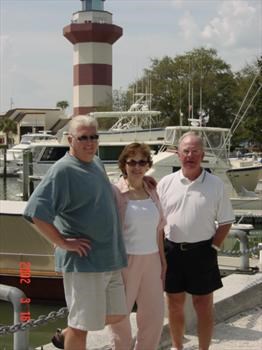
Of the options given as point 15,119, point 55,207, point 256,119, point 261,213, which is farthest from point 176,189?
point 15,119

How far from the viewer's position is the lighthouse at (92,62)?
195 ft

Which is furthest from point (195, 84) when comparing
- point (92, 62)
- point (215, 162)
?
point (215, 162)

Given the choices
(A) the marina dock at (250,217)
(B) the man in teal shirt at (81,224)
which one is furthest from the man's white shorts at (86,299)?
(A) the marina dock at (250,217)

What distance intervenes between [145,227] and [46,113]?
265ft

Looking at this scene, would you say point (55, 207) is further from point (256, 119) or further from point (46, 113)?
point (46, 113)

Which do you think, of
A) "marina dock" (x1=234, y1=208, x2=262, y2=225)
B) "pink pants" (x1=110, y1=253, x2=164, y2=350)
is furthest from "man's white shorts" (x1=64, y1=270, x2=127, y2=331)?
"marina dock" (x1=234, y1=208, x2=262, y2=225)

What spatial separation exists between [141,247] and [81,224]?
1.95 ft

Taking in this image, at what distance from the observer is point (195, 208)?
13.6 feet

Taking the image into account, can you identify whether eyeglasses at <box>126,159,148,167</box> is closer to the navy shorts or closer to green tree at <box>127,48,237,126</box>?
the navy shorts

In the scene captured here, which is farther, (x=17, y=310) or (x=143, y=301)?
(x=143, y=301)

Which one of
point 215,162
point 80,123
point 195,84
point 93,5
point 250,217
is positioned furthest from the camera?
point 93,5

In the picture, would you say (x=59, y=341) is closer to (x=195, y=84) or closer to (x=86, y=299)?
(x=86, y=299)

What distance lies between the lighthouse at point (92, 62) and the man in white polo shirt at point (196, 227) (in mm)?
54034

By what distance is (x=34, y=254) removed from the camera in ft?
34.6
